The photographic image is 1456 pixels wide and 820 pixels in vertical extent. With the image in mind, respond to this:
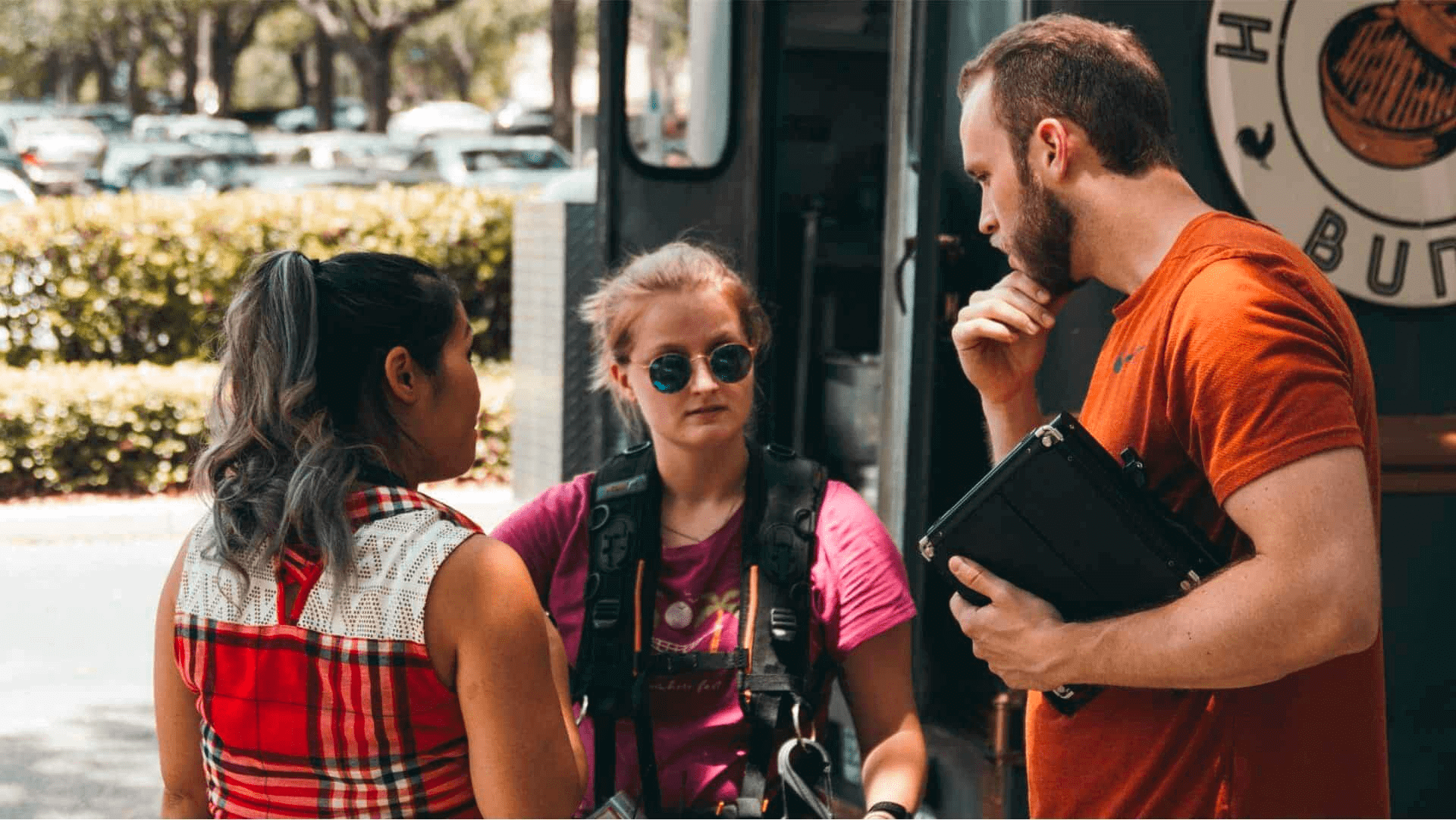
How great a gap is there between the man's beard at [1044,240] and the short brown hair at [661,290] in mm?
778

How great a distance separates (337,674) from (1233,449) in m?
0.97

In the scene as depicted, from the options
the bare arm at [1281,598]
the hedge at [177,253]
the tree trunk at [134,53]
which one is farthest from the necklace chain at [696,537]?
the tree trunk at [134,53]

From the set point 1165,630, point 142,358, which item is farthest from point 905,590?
point 142,358

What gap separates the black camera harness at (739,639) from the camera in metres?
2.40

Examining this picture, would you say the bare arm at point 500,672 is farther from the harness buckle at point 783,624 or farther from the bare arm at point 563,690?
the harness buckle at point 783,624

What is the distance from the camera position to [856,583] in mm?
2508

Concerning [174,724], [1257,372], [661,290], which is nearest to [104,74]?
[661,290]

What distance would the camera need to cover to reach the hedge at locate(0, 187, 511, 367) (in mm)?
9594

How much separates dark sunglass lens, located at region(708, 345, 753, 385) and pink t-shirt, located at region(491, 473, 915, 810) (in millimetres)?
229

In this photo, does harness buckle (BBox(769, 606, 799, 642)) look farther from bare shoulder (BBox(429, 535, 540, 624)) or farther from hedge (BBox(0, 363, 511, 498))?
hedge (BBox(0, 363, 511, 498))

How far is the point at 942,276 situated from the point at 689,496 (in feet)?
3.31

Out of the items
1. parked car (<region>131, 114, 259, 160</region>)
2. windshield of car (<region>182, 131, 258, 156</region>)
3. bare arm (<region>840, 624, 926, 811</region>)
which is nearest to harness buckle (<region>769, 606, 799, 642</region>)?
bare arm (<region>840, 624, 926, 811</region>)

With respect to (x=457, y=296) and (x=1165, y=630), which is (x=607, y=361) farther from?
(x=1165, y=630)

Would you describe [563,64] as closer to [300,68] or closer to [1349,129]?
[1349,129]
